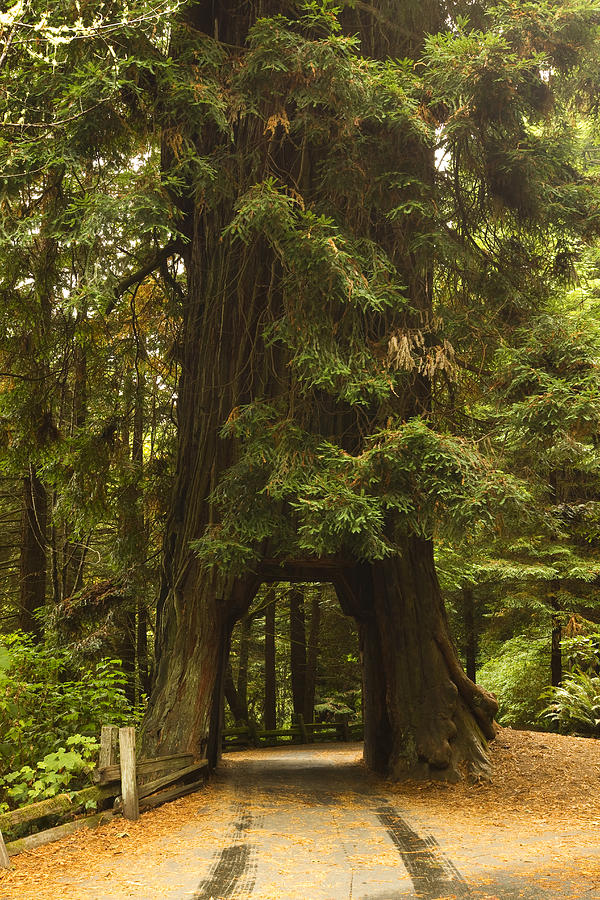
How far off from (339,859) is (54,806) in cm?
227

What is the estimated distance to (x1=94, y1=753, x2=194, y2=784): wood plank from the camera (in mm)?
6219

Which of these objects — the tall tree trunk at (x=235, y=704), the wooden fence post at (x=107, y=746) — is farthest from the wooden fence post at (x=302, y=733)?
the wooden fence post at (x=107, y=746)

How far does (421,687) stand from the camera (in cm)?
942

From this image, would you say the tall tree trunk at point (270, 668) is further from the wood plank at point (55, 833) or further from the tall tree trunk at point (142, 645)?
the wood plank at point (55, 833)

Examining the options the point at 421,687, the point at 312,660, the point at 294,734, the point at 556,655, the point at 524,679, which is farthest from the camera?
the point at 312,660

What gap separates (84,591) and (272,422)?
4.14 meters

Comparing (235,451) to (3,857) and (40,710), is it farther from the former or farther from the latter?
(3,857)

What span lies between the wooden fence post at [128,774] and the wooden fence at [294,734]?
10.7 metres

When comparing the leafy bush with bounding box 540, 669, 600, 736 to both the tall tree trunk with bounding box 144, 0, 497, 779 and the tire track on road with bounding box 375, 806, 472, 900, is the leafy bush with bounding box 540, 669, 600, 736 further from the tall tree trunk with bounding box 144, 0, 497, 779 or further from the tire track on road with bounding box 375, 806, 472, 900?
the tire track on road with bounding box 375, 806, 472, 900

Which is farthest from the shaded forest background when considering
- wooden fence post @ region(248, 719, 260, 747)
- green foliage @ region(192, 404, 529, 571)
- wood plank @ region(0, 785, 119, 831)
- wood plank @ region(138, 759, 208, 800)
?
wooden fence post @ region(248, 719, 260, 747)

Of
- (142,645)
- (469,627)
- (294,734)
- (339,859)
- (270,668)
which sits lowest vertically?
(294,734)

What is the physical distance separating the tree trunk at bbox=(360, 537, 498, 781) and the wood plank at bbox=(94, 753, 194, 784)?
9.43 feet

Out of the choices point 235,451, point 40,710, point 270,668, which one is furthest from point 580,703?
point 40,710

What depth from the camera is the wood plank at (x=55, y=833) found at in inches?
204
